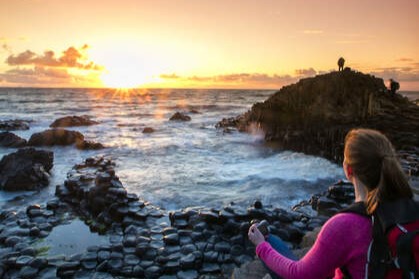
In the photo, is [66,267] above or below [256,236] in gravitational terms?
below

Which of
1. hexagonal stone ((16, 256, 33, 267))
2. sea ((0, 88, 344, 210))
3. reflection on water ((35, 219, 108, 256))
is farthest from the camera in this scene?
sea ((0, 88, 344, 210))

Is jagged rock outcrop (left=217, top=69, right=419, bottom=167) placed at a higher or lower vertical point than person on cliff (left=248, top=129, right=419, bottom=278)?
lower

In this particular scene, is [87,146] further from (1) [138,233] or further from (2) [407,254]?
(2) [407,254]

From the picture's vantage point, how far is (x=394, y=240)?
2211mm

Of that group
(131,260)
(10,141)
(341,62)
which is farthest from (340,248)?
(341,62)

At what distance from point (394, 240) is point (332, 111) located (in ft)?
67.3

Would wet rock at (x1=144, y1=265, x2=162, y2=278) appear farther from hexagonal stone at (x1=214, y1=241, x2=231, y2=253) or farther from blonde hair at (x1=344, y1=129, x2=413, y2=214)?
blonde hair at (x1=344, y1=129, x2=413, y2=214)

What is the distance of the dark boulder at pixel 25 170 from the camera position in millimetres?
11102

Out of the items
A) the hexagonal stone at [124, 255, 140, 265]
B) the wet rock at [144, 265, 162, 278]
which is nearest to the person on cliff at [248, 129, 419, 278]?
the wet rock at [144, 265, 162, 278]

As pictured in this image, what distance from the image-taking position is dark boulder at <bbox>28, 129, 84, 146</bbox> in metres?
19.9

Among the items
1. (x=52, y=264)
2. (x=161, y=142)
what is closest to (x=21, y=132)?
(x=161, y=142)

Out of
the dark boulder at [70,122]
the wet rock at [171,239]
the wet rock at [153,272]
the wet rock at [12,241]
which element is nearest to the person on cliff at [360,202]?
the wet rock at [153,272]

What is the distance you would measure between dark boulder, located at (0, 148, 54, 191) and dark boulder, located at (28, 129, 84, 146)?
7.02 metres

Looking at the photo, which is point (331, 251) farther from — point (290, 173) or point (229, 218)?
point (290, 173)
